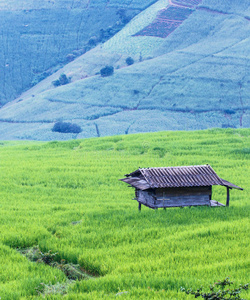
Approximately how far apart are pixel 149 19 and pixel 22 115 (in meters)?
81.2

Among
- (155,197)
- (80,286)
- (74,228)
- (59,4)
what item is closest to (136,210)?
(155,197)

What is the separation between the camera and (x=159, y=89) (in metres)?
99.7

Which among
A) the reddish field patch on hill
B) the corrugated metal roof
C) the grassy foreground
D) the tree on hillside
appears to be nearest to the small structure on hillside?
the corrugated metal roof

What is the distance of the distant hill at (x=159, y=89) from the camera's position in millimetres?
85831

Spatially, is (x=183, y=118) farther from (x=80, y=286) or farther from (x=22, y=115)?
(x=80, y=286)

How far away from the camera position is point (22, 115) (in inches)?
3780

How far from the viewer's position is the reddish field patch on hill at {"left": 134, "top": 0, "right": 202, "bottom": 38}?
470 ft

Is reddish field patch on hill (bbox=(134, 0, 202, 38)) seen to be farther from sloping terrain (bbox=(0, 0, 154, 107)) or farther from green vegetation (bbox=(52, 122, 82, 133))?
green vegetation (bbox=(52, 122, 82, 133))

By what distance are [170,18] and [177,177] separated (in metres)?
144

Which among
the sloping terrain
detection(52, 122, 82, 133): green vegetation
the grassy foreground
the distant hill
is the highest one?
the sloping terrain

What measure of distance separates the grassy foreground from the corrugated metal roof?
1.12m

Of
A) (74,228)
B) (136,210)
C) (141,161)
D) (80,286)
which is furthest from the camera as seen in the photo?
(141,161)

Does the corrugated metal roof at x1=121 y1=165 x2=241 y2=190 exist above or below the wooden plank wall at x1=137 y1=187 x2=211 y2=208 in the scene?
above

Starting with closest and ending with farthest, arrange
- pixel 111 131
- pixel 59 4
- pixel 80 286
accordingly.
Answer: pixel 80 286
pixel 111 131
pixel 59 4
